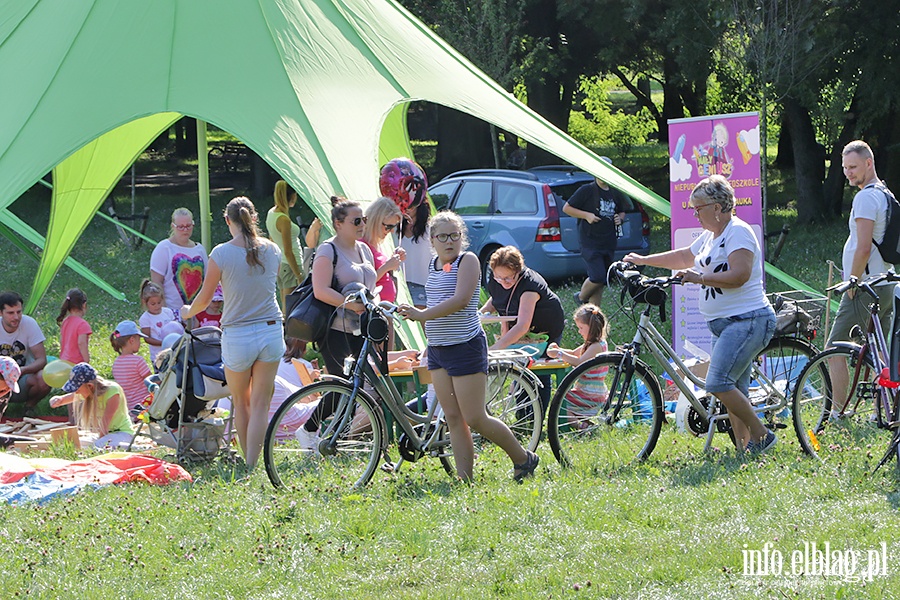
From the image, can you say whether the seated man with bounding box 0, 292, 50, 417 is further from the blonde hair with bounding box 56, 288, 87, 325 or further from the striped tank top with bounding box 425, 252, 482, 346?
the striped tank top with bounding box 425, 252, 482, 346

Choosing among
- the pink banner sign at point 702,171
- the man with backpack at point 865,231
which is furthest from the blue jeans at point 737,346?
the pink banner sign at point 702,171

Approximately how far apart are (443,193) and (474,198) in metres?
0.74

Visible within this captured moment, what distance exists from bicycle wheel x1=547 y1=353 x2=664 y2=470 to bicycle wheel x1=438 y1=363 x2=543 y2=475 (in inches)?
9.7

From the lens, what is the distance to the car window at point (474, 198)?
14.6 m

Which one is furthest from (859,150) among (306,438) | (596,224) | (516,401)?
(596,224)

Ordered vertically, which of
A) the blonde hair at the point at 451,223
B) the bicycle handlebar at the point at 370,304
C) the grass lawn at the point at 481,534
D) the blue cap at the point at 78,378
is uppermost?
the blonde hair at the point at 451,223

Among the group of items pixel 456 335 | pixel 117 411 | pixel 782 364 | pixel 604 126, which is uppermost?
pixel 604 126

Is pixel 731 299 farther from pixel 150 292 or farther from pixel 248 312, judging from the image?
pixel 150 292

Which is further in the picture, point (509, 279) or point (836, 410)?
point (509, 279)

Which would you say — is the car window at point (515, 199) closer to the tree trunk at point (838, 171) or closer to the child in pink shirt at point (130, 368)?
the child in pink shirt at point (130, 368)

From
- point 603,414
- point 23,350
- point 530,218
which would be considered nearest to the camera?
point 603,414

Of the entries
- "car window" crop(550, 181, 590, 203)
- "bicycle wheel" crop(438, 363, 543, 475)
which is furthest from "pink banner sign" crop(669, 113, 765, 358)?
"car window" crop(550, 181, 590, 203)

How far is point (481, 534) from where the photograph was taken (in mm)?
5195

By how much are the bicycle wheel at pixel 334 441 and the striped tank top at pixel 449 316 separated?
1.79 feet
